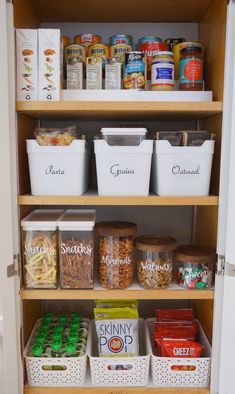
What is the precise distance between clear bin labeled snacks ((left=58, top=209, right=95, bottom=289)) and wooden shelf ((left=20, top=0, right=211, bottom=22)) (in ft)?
2.75

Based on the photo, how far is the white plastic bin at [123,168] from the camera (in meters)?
1.23

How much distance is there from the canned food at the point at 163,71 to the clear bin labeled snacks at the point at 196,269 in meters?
0.62

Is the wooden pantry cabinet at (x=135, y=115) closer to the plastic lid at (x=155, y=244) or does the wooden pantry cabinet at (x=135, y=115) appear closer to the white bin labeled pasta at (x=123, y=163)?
the white bin labeled pasta at (x=123, y=163)

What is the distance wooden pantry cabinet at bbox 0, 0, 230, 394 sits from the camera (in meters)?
1.22

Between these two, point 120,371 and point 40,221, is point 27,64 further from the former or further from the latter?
point 120,371

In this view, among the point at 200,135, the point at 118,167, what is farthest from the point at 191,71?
the point at 118,167

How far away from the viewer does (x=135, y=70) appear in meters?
1.27

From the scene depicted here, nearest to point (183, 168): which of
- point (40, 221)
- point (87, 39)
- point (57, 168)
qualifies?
point (57, 168)

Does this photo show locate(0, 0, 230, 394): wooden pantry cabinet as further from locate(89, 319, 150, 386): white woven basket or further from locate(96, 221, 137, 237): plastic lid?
locate(96, 221, 137, 237): plastic lid

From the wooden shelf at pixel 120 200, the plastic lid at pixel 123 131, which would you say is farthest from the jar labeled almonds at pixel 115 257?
the plastic lid at pixel 123 131

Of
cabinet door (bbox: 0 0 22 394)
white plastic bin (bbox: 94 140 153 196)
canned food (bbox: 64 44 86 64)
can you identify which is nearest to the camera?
cabinet door (bbox: 0 0 22 394)

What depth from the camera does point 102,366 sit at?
1325mm

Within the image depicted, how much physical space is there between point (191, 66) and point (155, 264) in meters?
0.73

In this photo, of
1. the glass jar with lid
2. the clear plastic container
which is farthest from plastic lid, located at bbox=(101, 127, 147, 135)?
the glass jar with lid
